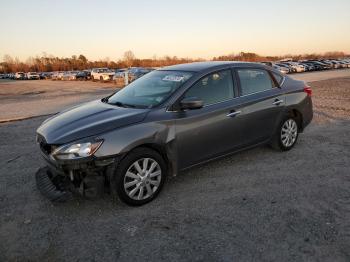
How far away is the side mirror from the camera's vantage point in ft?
13.7

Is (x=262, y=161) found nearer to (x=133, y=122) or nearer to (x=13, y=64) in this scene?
(x=133, y=122)

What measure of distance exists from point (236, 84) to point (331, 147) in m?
2.47

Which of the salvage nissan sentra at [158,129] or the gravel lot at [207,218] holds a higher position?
the salvage nissan sentra at [158,129]

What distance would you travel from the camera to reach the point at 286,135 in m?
5.80

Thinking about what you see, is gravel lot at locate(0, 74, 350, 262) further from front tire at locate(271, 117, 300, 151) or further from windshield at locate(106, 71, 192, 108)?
windshield at locate(106, 71, 192, 108)

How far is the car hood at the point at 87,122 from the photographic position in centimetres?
377

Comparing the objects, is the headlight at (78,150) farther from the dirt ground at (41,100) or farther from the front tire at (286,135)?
the dirt ground at (41,100)

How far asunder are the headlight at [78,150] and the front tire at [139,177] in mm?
355

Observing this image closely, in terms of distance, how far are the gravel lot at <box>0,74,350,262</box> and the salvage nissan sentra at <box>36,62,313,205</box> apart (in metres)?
0.33

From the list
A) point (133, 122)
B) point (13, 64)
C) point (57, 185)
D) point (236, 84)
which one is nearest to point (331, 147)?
point (236, 84)

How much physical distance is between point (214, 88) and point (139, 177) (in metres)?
1.70

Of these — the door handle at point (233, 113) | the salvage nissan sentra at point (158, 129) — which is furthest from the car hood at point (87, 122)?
the door handle at point (233, 113)

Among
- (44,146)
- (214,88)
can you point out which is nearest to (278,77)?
(214,88)

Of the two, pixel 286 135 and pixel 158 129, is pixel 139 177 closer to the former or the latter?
pixel 158 129
